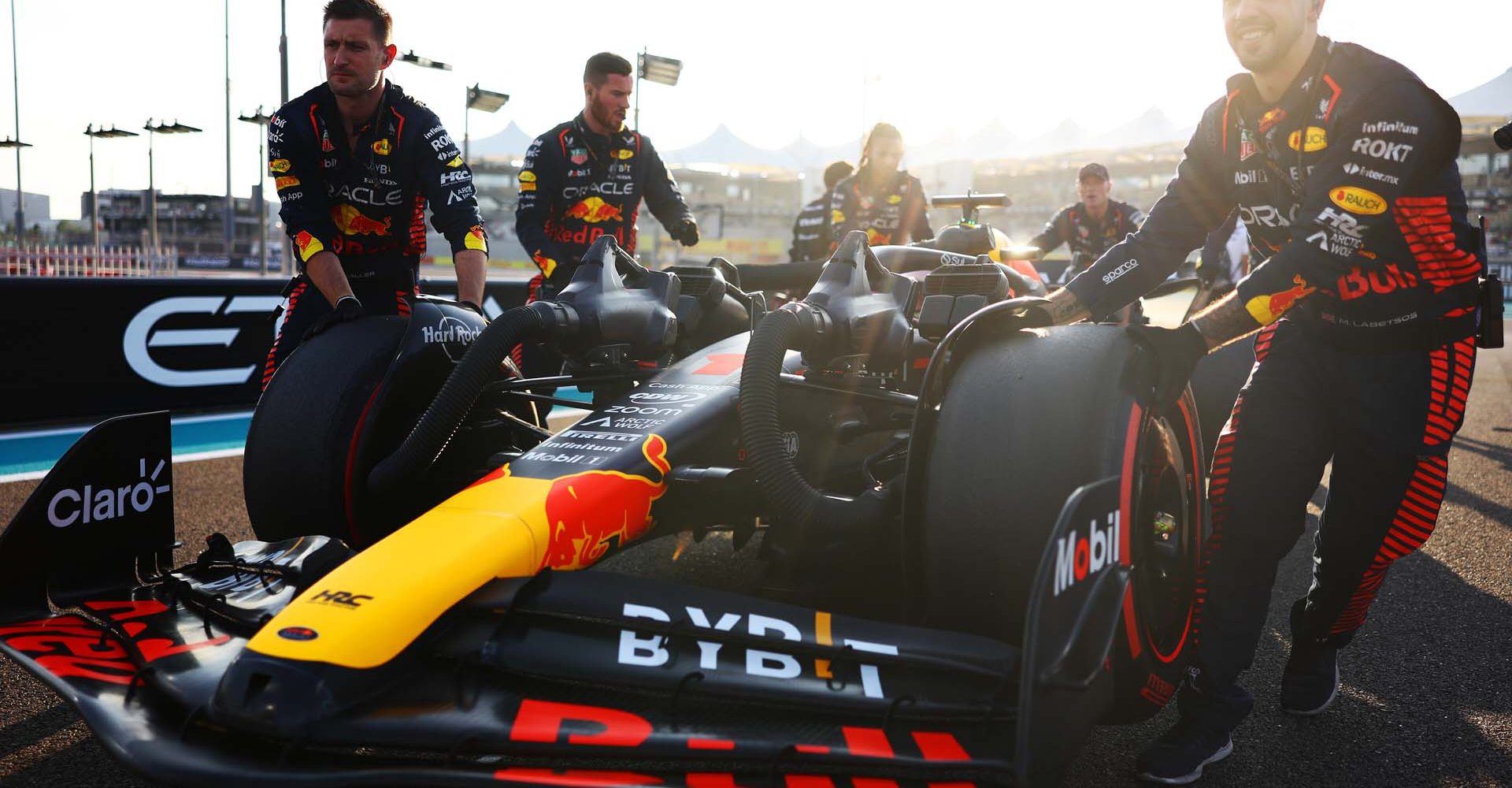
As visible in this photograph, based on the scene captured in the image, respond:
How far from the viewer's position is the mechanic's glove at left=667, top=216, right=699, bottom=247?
472cm

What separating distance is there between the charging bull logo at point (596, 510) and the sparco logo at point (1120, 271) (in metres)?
1.20

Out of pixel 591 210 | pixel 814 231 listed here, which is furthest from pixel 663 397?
pixel 814 231

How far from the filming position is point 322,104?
11.2ft

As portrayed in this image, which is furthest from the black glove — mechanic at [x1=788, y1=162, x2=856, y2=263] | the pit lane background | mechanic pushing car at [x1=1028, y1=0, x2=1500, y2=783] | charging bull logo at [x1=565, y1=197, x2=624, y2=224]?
mechanic at [x1=788, y1=162, x2=856, y2=263]

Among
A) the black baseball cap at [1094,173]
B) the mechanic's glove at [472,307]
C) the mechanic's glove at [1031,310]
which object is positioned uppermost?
the black baseball cap at [1094,173]

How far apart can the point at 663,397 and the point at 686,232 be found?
7.58 ft

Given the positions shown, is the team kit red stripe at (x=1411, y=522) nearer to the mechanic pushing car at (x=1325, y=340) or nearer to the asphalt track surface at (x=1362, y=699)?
the mechanic pushing car at (x=1325, y=340)

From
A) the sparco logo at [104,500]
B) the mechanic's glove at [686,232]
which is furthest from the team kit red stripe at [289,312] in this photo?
the mechanic's glove at [686,232]

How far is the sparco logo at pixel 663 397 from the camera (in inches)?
101

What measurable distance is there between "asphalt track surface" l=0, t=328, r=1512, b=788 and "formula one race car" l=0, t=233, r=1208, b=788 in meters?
0.32

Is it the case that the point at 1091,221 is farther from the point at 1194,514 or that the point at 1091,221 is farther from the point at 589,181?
the point at 1194,514

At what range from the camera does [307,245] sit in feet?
11.1

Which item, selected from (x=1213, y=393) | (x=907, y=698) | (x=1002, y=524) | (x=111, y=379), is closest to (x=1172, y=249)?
(x=1002, y=524)

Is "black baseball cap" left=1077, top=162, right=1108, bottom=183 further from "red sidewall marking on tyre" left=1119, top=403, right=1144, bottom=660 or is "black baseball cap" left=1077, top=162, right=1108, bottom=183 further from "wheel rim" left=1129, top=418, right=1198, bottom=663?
Result: "red sidewall marking on tyre" left=1119, top=403, right=1144, bottom=660
